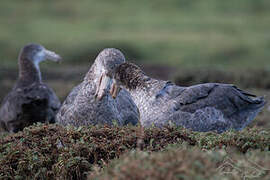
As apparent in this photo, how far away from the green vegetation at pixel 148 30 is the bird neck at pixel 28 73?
31.8 feet

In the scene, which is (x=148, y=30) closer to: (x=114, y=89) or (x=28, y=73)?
(x=28, y=73)

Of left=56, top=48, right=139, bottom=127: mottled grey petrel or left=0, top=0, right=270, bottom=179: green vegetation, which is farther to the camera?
left=56, top=48, right=139, bottom=127: mottled grey petrel

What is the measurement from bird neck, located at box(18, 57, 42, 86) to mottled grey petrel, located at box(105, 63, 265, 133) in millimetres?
A: 3900

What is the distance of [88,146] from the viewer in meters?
5.27

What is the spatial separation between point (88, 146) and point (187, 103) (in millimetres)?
2276

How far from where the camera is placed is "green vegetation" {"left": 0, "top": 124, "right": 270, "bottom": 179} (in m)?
5.06

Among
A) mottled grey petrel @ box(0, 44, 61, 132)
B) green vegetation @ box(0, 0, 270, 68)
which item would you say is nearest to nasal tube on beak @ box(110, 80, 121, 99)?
mottled grey petrel @ box(0, 44, 61, 132)

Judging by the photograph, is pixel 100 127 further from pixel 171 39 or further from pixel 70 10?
pixel 70 10

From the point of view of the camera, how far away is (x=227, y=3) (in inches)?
1437

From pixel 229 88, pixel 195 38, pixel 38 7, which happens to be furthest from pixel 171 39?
pixel 229 88

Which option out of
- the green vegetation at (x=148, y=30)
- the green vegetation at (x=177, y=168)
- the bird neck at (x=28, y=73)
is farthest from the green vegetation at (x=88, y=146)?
the green vegetation at (x=148, y=30)

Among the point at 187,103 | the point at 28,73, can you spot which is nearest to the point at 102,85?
the point at 187,103

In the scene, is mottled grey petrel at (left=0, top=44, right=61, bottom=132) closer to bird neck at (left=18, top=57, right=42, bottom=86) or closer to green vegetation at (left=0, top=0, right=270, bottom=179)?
bird neck at (left=18, top=57, right=42, bottom=86)

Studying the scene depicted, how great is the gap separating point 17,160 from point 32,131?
60cm
